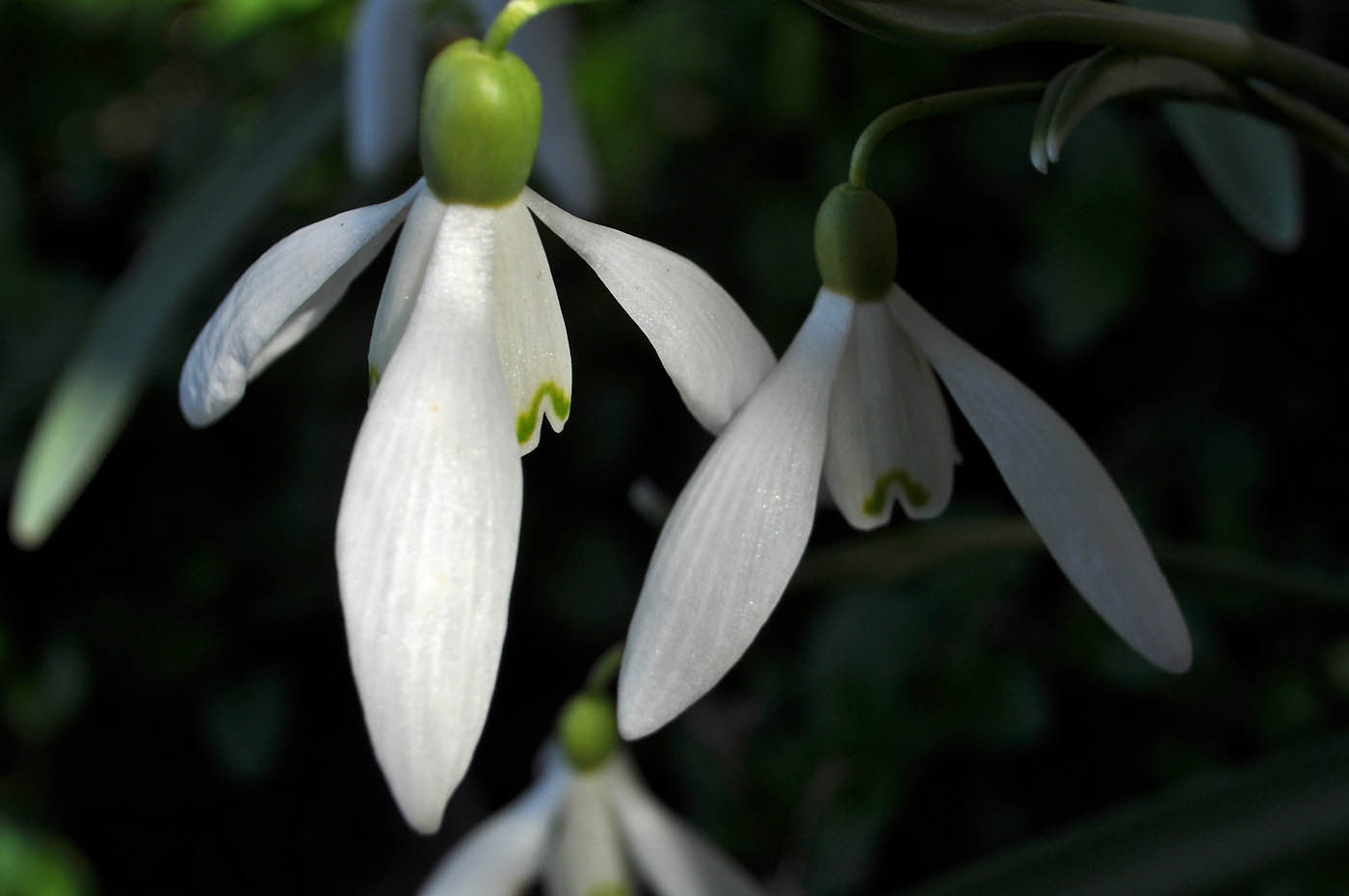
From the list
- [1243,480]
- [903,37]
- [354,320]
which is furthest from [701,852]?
[354,320]

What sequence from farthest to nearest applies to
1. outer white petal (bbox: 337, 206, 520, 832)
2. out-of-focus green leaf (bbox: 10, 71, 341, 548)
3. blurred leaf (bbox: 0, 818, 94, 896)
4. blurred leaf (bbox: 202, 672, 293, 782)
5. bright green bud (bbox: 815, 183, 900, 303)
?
blurred leaf (bbox: 202, 672, 293, 782), blurred leaf (bbox: 0, 818, 94, 896), out-of-focus green leaf (bbox: 10, 71, 341, 548), bright green bud (bbox: 815, 183, 900, 303), outer white petal (bbox: 337, 206, 520, 832)

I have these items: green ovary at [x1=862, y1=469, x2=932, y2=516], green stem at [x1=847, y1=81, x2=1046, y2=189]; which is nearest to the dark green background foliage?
green ovary at [x1=862, y1=469, x2=932, y2=516]

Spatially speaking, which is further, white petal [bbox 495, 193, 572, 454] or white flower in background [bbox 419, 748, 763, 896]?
white flower in background [bbox 419, 748, 763, 896]

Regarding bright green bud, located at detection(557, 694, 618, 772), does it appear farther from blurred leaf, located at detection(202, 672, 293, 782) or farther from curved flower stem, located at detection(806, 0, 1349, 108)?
blurred leaf, located at detection(202, 672, 293, 782)

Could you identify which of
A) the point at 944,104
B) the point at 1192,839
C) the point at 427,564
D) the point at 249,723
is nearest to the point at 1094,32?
the point at 944,104

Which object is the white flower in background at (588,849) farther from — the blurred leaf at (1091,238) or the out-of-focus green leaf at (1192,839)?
the blurred leaf at (1091,238)

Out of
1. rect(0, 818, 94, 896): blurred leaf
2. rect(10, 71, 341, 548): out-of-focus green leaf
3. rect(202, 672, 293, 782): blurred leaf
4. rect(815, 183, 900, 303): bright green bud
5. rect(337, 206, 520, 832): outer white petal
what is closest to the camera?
rect(337, 206, 520, 832): outer white petal

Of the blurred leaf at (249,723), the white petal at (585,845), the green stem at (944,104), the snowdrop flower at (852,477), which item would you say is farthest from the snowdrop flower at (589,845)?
the blurred leaf at (249,723)
